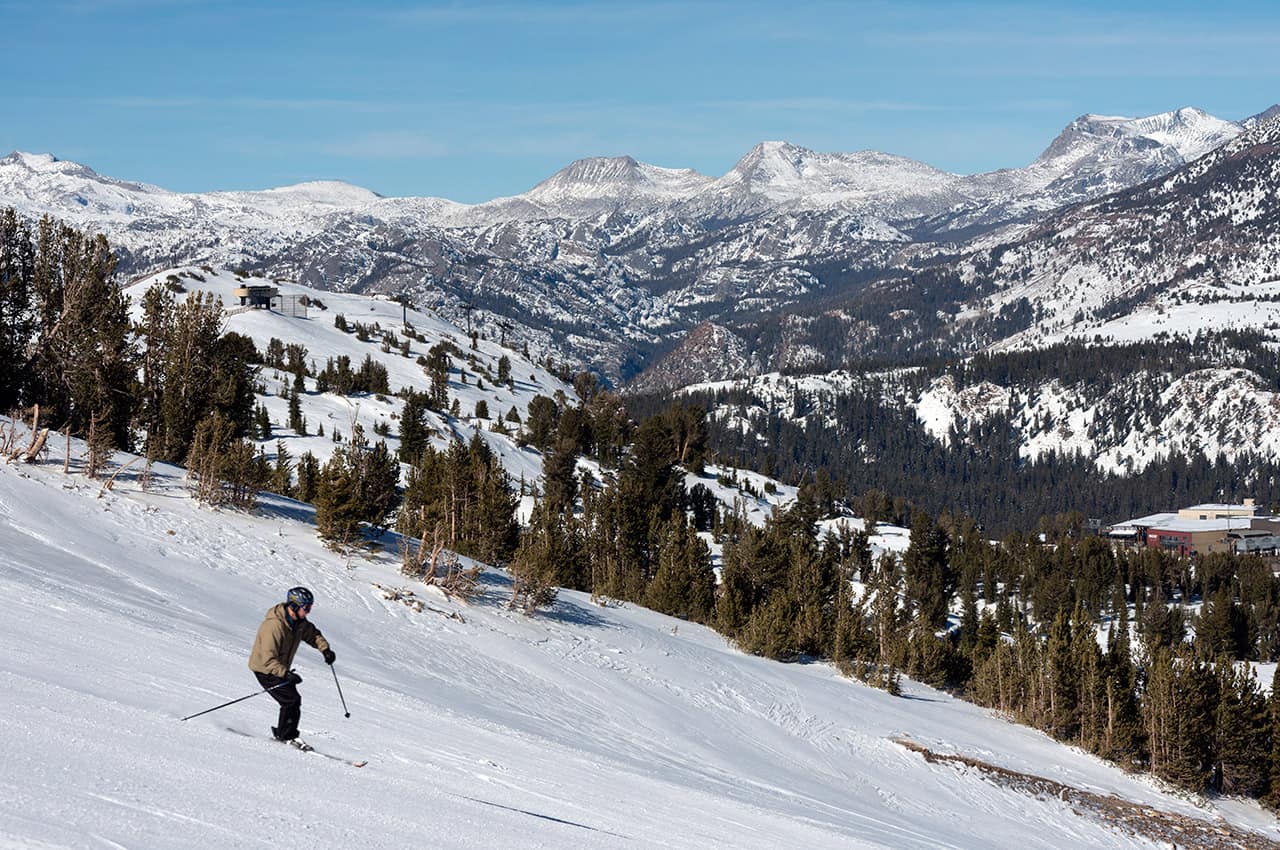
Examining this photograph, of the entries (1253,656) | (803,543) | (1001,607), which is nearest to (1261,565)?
(1253,656)

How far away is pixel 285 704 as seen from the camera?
14.1 metres

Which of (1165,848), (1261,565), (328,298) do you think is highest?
(328,298)

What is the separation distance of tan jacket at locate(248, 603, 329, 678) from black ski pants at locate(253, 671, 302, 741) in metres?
0.10

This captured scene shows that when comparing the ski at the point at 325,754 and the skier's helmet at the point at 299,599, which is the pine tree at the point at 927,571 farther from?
the skier's helmet at the point at 299,599

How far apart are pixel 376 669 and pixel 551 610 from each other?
14748 mm

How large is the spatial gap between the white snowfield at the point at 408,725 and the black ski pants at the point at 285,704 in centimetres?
33

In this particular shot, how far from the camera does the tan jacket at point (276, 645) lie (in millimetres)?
13930

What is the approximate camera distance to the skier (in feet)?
45.7

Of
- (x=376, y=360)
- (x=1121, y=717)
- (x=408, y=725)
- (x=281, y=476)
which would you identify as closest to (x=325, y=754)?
(x=408, y=725)

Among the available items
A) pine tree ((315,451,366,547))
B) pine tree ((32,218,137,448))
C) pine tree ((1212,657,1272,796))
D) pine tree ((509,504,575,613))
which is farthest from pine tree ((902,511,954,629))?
pine tree ((32,218,137,448))

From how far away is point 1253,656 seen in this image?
107 m

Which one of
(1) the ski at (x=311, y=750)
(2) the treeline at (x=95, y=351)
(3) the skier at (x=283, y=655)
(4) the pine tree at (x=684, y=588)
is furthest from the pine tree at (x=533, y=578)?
(3) the skier at (x=283, y=655)

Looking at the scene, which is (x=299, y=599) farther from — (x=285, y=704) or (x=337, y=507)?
(x=337, y=507)

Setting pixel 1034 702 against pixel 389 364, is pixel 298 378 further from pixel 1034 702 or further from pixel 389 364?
pixel 1034 702
